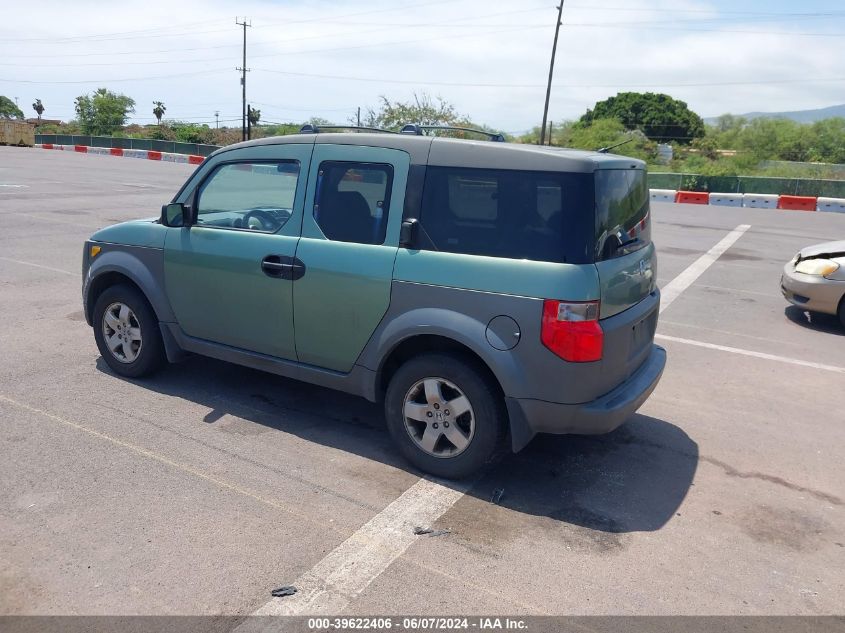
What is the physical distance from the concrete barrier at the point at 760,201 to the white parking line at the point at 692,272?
10.6m

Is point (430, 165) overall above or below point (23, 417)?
above

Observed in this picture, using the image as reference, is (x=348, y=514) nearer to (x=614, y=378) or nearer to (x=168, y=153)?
(x=614, y=378)

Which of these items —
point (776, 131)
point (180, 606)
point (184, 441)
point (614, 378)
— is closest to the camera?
point (180, 606)

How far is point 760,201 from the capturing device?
27594mm

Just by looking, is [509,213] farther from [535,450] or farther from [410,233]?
[535,450]

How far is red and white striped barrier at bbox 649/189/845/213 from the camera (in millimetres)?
26938

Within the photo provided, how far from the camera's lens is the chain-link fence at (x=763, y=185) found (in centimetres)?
2983

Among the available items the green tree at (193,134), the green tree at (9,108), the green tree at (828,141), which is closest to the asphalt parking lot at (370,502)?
the green tree at (193,134)

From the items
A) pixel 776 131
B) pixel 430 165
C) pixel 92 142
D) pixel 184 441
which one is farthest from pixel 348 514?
pixel 776 131

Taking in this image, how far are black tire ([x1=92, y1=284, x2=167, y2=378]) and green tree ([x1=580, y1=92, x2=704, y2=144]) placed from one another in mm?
79236

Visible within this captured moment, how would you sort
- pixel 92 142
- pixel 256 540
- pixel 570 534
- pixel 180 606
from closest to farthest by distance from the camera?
1. pixel 180 606
2. pixel 256 540
3. pixel 570 534
4. pixel 92 142

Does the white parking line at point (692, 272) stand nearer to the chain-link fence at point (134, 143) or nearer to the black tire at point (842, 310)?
the black tire at point (842, 310)

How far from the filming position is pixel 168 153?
44125 mm

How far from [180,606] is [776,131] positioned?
71.2 m
